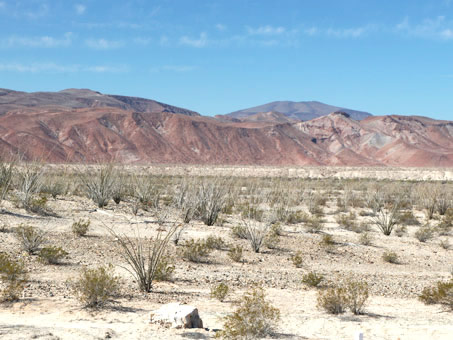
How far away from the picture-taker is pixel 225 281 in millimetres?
10141

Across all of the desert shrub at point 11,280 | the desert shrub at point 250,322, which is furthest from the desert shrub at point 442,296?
Result: the desert shrub at point 11,280

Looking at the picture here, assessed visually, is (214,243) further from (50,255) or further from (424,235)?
(424,235)

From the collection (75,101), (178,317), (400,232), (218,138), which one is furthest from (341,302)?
(75,101)

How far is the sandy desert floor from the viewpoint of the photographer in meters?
6.82

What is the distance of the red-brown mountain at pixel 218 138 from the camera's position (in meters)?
92.4

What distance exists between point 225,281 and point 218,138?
325ft

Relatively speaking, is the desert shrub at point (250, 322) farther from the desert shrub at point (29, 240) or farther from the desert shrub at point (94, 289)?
the desert shrub at point (29, 240)

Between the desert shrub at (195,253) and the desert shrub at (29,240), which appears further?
the desert shrub at (195,253)

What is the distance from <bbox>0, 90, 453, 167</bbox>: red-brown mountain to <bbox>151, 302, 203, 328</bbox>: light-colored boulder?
76736mm

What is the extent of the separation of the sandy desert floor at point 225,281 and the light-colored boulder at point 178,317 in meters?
0.10

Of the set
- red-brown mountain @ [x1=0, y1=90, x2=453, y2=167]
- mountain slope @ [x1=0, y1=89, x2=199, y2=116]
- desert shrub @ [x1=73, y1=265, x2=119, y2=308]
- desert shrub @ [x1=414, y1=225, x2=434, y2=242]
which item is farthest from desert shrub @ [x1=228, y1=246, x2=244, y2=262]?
mountain slope @ [x1=0, y1=89, x2=199, y2=116]

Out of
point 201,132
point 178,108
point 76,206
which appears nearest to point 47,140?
point 201,132

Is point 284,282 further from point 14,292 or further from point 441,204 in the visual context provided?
point 441,204

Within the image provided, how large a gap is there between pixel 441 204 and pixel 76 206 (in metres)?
18.9
